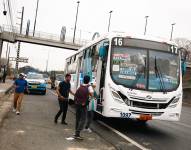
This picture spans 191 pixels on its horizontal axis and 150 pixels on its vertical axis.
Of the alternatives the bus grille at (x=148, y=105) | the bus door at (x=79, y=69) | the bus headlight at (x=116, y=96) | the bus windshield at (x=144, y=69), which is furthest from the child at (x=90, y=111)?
the bus door at (x=79, y=69)

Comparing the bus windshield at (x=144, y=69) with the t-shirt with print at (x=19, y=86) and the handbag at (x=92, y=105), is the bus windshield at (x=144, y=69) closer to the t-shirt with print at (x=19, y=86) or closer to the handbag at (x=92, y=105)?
the handbag at (x=92, y=105)

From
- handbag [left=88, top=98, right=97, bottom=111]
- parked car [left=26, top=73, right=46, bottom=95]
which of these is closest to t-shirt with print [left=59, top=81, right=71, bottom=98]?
handbag [left=88, top=98, right=97, bottom=111]

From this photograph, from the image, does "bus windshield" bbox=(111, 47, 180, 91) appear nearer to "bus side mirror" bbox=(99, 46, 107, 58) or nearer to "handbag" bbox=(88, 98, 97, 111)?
"bus side mirror" bbox=(99, 46, 107, 58)

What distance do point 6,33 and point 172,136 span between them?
56503 mm

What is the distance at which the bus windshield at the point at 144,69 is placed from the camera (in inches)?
564

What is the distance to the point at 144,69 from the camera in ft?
47.8

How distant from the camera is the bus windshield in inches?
564

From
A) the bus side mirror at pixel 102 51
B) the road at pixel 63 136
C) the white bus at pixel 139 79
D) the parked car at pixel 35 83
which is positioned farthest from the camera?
the parked car at pixel 35 83

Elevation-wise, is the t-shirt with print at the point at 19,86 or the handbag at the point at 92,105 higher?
the t-shirt with print at the point at 19,86

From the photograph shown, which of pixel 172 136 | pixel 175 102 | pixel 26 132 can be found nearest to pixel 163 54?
pixel 175 102

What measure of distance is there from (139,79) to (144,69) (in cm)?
42

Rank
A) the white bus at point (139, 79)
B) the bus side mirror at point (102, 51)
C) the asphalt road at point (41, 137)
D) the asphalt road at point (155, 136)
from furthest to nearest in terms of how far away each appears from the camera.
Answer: the bus side mirror at point (102, 51) < the white bus at point (139, 79) < the asphalt road at point (155, 136) < the asphalt road at point (41, 137)

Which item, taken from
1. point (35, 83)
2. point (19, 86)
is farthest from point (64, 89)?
point (35, 83)

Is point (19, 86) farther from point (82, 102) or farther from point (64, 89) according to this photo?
point (82, 102)
